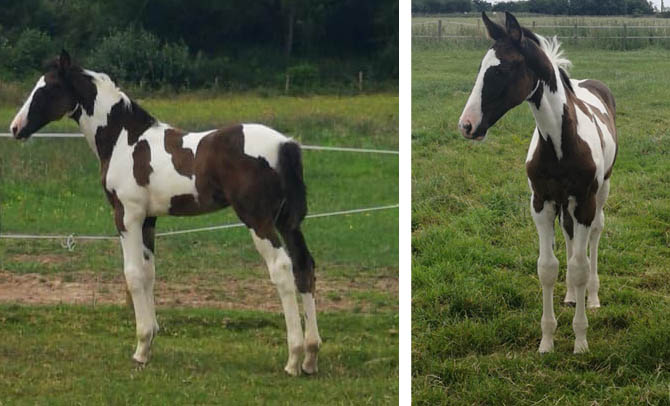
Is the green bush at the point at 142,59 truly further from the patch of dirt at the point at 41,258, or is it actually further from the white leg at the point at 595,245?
the white leg at the point at 595,245

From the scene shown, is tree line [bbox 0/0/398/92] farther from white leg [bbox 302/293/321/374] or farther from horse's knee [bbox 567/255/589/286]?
horse's knee [bbox 567/255/589/286]

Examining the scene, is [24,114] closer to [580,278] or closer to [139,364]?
[139,364]

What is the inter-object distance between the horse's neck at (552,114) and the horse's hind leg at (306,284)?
A: 1143 mm

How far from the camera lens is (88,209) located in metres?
4.68

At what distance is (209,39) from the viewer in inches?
194

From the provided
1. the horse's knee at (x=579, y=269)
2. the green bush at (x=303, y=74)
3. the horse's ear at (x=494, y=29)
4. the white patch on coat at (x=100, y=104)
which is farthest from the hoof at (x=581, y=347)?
the white patch on coat at (x=100, y=104)

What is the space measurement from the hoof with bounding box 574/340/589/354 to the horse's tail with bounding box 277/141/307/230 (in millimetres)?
1288

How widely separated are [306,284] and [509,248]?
0.90 meters

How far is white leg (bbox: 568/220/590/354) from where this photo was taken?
14.0ft

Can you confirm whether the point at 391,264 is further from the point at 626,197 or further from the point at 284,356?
the point at 626,197

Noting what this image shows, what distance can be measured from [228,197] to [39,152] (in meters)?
0.90

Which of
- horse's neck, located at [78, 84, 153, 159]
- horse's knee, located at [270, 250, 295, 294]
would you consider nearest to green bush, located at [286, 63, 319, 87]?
horse's neck, located at [78, 84, 153, 159]

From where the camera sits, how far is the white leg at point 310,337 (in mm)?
4598

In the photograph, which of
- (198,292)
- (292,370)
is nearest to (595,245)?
(292,370)
